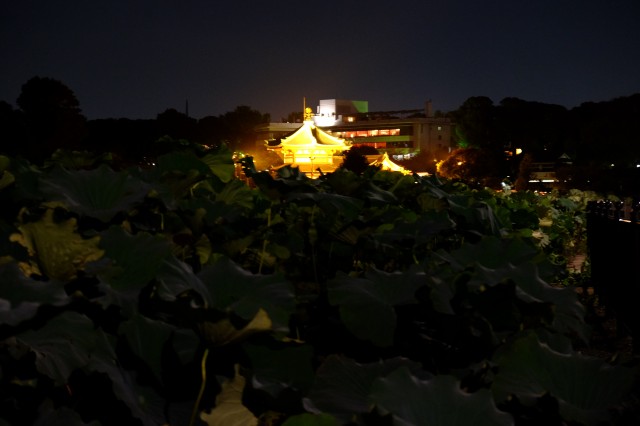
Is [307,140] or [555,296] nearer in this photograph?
[555,296]

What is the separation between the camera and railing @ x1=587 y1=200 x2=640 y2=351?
245 inches

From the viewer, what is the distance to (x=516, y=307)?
1172mm

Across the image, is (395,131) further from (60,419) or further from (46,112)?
(60,419)

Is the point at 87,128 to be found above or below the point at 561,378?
below

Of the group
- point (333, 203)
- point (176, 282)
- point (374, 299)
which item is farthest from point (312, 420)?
point (333, 203)

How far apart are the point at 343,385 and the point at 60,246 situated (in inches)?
19.9

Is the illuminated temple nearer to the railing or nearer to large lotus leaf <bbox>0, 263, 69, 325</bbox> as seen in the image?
the railing

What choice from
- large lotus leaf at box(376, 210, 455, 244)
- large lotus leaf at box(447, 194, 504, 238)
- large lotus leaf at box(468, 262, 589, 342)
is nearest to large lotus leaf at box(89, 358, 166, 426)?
large lotus leaf at box(468, 262, 589, 342)

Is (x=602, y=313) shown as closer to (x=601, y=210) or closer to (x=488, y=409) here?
(x=601, y=210)

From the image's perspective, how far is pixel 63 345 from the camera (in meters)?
0.85

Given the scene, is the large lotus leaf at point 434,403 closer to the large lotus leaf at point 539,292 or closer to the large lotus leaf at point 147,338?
the large lotus leaf at point 147,338

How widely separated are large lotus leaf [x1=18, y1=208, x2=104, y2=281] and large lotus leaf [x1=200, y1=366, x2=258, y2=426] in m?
0.35

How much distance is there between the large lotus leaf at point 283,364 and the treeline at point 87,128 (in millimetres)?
1534

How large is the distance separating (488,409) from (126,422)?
1.59 feet
